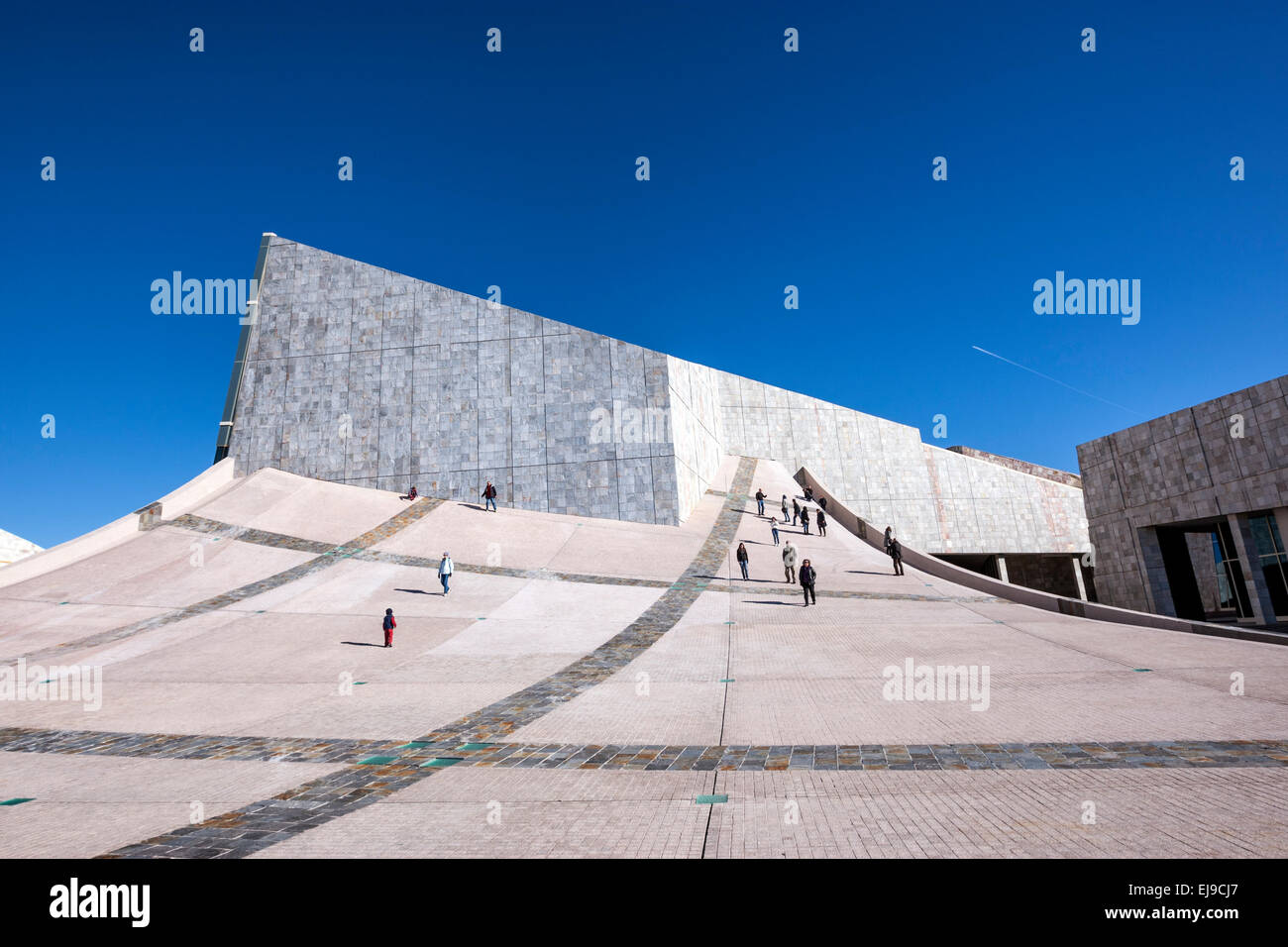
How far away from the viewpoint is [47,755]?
27.0 feet

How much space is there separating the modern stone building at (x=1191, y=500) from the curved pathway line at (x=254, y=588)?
27.5 m

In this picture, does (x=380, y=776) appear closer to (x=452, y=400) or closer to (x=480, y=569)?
(x=480, y=569)

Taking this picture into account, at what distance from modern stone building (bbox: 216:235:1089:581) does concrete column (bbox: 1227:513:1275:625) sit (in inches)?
748

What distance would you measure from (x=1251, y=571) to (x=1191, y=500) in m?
2.85

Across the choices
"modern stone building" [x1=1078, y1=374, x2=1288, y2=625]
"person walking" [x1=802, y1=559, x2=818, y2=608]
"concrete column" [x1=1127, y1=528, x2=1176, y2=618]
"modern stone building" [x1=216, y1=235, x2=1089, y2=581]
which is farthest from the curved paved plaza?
"concrete column" [x1=1127, y1=528, x2=1176, y2=618]

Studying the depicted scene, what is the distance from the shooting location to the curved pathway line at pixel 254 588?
1387 cm

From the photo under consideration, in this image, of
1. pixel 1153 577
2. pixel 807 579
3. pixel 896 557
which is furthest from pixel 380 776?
pixel 1153 577

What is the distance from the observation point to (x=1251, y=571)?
22.3 meters

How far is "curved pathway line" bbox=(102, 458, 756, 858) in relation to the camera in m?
5.24

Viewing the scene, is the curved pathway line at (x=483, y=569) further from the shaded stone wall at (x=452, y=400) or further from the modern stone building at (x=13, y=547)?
the modern stone building at (x=13, y=547)
